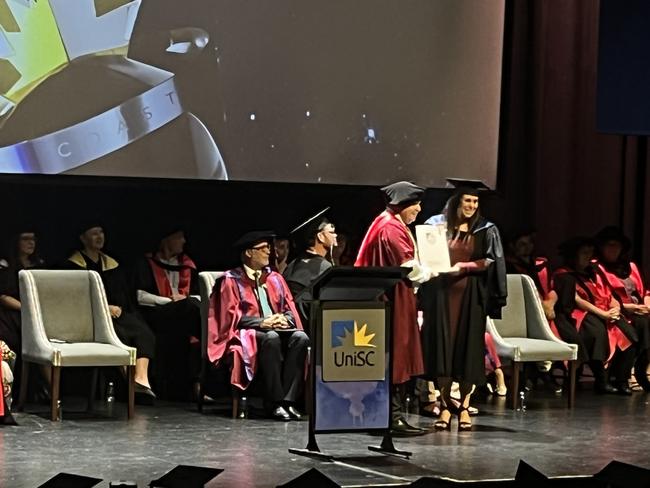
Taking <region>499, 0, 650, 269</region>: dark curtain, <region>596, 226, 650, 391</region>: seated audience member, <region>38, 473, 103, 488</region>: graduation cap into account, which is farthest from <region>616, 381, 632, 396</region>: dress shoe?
<region>38, 473, 103, 488</region>: graduation cap

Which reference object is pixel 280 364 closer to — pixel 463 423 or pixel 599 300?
pixel 463 423

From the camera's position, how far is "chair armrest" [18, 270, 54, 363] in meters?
7.91

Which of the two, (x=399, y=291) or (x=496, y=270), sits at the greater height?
(x=496, y=270)

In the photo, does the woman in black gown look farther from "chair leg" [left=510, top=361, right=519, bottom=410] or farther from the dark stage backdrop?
the dark stage backdrop

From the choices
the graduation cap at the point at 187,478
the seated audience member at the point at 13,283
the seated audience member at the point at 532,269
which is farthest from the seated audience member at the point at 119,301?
the graduation cap at the point at 187,478

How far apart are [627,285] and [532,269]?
0.83m

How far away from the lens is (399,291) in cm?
745

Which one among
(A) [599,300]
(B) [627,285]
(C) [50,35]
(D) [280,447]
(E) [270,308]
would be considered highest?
(C) [50,35]

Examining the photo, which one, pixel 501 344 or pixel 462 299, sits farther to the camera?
pixel 501 344

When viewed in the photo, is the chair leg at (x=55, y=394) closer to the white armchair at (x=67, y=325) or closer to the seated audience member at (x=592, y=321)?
the white armchair at (x=67, y=325)

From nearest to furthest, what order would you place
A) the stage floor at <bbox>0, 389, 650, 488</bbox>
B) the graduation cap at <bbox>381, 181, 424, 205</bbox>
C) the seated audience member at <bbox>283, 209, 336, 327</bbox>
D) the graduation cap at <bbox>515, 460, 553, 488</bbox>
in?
the graduation cap at <bbox>515, 460, 553, 488</bbox> < the stage floor at <bbox>0, 389, 650, 488</bbox> < the graduation cap at <bbox>381, 181, 424, 205</bbox> < the seated audience member at <bbox>283, 209, 336, 327</bbox>

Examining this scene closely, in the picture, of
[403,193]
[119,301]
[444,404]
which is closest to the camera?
[403,193]

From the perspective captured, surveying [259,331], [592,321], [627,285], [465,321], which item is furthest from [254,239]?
[627,285]

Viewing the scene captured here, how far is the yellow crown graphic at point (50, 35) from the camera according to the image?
8531mm
